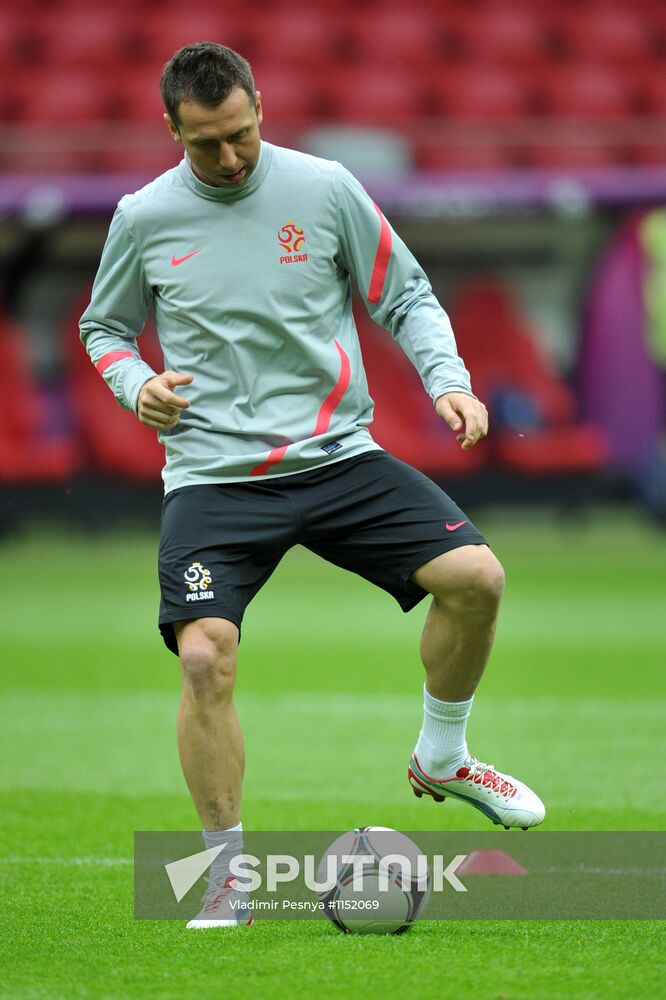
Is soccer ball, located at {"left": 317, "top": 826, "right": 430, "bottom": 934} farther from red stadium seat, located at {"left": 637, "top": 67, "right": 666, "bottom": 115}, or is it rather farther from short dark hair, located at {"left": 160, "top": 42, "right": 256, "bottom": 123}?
red stadium seat, located at {"left": 637, "top": 67, "right": 666, "bottom": 115}

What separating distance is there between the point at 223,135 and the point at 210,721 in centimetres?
149

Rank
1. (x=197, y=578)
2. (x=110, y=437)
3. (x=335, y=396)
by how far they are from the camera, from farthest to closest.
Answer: (x=110, y=437) < (x=335, y=396) < (x=197, y=578)

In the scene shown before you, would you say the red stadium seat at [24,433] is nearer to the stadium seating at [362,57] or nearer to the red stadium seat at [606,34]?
the stadium seating at [362,57]

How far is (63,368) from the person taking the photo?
55.0 ft

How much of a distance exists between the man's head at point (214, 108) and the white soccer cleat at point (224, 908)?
183 cm

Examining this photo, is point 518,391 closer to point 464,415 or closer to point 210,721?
Answer: point 464,415

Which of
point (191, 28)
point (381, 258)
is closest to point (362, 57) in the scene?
point (191, 28)

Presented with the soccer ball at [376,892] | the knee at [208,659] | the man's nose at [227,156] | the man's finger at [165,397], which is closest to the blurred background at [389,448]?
the soccer ball at [376,892]

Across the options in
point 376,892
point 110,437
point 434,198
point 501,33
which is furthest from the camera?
point 501,33

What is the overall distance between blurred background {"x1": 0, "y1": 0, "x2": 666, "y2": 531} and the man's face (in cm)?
1021

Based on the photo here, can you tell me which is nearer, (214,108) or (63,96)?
(214,108)

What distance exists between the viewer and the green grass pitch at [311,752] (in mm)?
3480

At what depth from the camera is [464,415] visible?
394 centimetres

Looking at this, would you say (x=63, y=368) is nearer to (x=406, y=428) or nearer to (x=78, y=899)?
(x=406, y=428)
